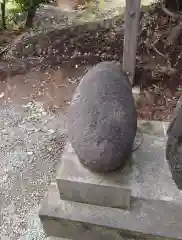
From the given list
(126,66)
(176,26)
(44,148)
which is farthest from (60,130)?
(176,26)

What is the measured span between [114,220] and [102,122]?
0.61 metres

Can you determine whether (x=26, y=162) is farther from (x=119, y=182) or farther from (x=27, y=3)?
(x=27, y=3)

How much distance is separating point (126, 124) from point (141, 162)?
0.38 meters

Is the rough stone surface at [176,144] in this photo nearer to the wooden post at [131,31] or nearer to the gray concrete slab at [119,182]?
the gray concrete slab at [119,182]

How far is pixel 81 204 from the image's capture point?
79.7 inches

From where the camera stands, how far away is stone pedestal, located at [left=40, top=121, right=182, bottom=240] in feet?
6.21

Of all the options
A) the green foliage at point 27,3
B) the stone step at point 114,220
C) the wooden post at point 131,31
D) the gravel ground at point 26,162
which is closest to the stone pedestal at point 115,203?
the stone step at point 114,220

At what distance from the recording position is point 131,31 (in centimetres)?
298

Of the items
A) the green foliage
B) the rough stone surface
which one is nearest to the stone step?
the rough stone surface

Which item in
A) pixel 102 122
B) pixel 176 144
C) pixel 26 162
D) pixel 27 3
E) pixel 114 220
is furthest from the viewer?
pixel 27 3

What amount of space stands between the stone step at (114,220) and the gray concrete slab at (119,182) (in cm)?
5

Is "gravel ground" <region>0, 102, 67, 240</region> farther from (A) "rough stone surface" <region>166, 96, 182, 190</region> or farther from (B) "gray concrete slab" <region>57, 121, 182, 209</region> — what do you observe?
(A) "rough stone surface" <region>166, 96, 182, 190</region>

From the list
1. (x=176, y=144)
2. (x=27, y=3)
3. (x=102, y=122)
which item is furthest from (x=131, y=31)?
(x=27, y=3)

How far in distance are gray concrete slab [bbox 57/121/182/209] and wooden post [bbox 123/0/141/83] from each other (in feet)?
4.34
